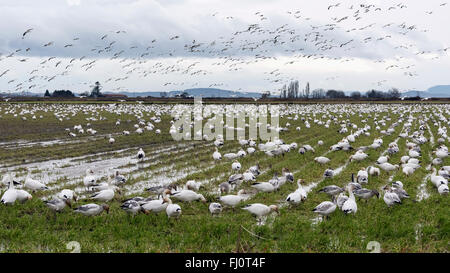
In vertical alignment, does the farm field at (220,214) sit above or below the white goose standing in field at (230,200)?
below

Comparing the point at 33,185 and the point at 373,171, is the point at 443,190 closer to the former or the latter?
the point at 373,171

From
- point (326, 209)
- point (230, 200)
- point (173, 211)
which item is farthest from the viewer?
point (230, 200)

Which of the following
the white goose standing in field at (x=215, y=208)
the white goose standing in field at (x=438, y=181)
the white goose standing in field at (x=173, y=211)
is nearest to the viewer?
the white goose standing in field at (x=173, y=211)

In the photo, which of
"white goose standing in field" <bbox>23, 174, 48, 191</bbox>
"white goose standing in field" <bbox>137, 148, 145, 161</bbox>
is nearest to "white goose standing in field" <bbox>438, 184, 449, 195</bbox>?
"white goose standing in field" <bbox>23, 174, 48, 191</bbox>

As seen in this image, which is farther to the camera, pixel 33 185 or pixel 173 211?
pixel 33 185

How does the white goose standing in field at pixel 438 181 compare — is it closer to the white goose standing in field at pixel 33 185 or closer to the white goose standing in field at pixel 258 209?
the white goose standing in field at pixel 258 209

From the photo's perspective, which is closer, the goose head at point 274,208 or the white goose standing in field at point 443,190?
the goose head at point 274,208

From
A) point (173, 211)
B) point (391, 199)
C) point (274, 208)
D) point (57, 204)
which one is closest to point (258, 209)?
point (274, 208)

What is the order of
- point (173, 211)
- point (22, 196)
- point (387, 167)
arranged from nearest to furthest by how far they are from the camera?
point (173, 211) → point (22, 196) → point (387, 167)

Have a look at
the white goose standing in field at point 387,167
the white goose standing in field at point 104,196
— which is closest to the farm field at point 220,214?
the white goose standing in field at point 387,167

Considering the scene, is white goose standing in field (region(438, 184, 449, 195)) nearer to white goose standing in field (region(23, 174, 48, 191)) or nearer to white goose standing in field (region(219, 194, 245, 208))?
white goose standing in field (region(219, 194, 245, 208))

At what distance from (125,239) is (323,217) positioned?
183 inches

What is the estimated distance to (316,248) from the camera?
301 inches
